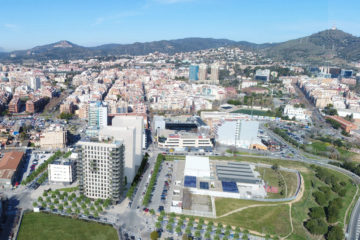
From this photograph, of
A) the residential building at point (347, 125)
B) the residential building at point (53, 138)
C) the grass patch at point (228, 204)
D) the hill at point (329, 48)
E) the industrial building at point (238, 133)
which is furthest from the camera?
the hill at point (329, 48)

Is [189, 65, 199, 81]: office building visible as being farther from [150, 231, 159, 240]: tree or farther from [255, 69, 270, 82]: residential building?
[150, 231, 159, 240]: tree

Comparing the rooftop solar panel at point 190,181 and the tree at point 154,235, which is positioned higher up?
the rooftop solar panel at point 190,181

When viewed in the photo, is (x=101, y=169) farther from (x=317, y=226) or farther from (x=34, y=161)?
(x=317, y=226)

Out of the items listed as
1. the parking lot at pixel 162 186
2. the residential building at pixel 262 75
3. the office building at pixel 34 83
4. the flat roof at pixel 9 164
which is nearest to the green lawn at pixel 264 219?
the parking lot at pixel 162 186

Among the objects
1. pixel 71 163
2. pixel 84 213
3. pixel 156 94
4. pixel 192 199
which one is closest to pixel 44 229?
pixel 84 213

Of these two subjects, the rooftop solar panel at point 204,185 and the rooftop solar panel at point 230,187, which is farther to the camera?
the rooftop solar panel at point 204,185

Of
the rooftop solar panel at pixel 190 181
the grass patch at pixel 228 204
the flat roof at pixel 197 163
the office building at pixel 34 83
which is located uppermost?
the office building at pixel 34 83

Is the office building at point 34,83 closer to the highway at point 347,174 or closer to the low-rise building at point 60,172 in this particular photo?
the low-rise building at point 60,172

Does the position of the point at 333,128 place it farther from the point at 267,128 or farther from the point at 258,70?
the point at 258,70
